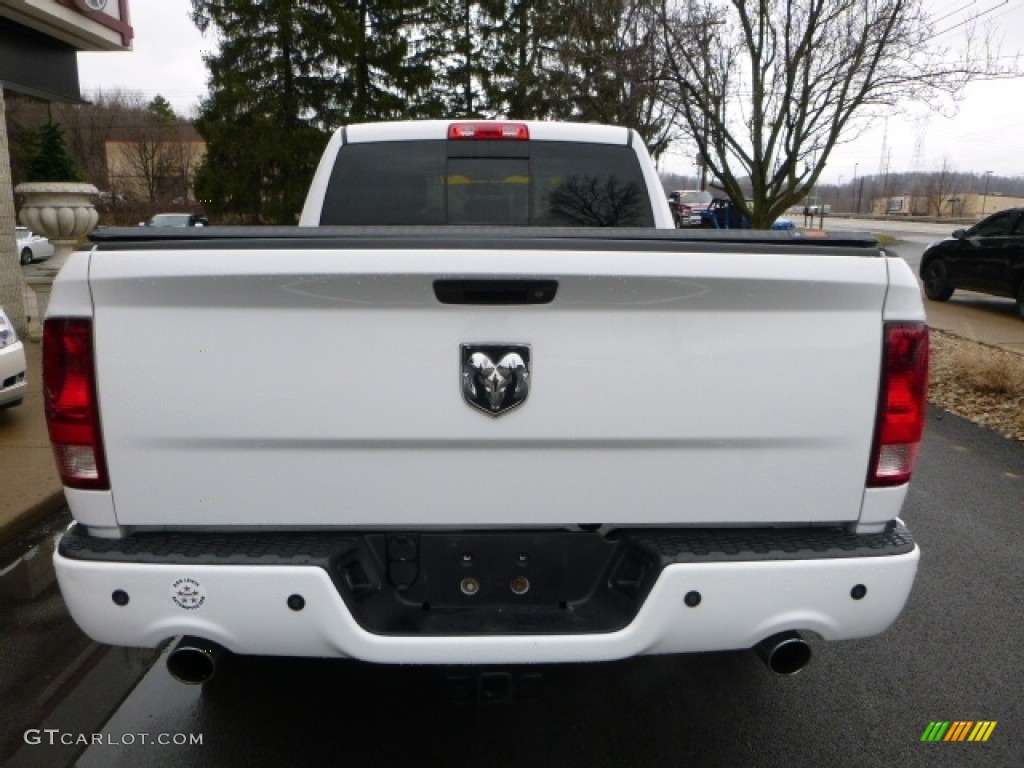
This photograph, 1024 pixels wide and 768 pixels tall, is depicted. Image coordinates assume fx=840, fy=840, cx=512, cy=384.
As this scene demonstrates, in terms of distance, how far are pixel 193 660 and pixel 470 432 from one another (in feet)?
3.20

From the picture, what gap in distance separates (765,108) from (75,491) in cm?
1118

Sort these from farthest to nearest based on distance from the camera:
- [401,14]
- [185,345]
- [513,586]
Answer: [401,14], [513,586], [185,345]

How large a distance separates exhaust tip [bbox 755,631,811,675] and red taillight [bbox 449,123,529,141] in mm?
2765

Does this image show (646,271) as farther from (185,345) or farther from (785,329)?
(185,345)

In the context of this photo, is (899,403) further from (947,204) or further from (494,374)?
(947,204)

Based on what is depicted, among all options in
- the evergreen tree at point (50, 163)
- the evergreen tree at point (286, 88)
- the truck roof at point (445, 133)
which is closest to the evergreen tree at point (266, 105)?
the evergreen tree at point (286, 88)

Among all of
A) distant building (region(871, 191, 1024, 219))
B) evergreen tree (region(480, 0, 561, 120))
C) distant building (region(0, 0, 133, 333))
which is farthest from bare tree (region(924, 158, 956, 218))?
distant building (region(0, 0, 133, 333))

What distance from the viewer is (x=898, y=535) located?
236cm

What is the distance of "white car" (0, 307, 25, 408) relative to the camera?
20.5 ft

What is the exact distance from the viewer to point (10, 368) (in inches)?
247

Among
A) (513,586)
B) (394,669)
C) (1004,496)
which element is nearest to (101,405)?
(513,586)

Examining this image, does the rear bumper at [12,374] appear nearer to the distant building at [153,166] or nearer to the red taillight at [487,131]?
the red taillight at [487,131]

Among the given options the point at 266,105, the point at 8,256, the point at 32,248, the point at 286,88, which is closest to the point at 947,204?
the point at 286,88

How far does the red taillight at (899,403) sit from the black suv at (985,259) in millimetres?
12794
